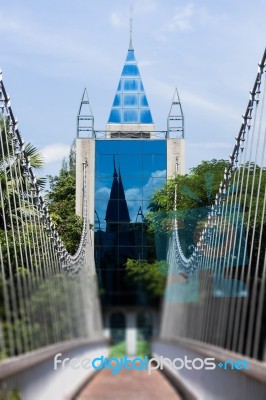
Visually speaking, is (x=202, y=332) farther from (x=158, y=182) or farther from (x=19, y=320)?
(x=158, y=182)

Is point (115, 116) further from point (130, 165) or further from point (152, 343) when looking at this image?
point (152, 343)

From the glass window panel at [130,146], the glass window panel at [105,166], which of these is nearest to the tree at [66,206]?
the glass window panel at [105,166]

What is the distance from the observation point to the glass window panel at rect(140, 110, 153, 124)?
1339 inches

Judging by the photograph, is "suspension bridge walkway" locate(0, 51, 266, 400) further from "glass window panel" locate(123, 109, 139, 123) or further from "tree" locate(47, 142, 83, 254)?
"glass window panel" locate(123, 109, 139, 123)

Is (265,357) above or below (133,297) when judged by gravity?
below

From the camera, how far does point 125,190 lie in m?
31.4

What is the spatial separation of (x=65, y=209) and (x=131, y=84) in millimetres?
6436

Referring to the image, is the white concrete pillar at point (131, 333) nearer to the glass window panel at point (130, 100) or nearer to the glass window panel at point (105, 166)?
the glass window panel at point (105, 166)

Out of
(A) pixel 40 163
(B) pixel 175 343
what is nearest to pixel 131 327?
(B) pixel 175 343

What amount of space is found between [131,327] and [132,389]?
303 millimetres

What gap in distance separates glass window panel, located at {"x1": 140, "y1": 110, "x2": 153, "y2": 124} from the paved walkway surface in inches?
1174

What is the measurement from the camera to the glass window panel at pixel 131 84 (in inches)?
1388

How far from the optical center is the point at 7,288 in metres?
4.83

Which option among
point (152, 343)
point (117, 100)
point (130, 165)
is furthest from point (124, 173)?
point (152, 343)
